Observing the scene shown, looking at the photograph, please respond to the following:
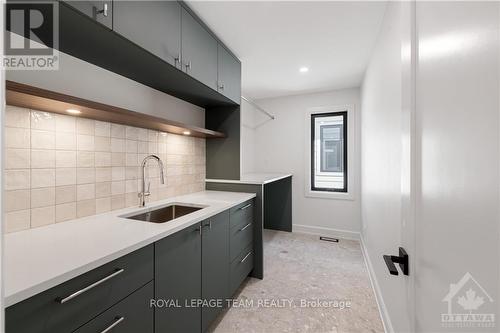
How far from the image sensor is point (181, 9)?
1521mm

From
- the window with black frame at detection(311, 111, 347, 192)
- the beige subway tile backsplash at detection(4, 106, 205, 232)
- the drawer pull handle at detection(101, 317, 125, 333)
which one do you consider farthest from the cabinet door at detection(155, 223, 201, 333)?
the window with black frame at detection(311, 111, 347, 192)

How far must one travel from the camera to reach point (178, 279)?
1216mm

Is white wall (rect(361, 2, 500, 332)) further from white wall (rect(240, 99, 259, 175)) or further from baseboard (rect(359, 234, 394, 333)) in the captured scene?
white wall (rect(240, 99, 259, 175))

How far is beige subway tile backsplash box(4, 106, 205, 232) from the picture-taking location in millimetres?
1071

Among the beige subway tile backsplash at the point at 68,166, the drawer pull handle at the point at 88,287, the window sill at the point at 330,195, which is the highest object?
the beige subway tile backsplash at the point at 68,166

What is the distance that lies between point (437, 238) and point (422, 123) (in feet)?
1.04

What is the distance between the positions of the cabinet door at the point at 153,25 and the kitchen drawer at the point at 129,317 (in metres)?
1.28

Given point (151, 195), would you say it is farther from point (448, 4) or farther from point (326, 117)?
point (326, 117)

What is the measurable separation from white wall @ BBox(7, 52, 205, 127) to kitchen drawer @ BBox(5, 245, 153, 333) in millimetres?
1057

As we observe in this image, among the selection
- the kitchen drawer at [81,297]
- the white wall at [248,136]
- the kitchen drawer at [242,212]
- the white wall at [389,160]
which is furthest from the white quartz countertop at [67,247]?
the white wall at [248,136]

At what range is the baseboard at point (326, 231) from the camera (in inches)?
134

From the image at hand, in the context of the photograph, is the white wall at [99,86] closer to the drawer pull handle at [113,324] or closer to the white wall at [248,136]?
Answer: the drawer pull handle at [113,324]

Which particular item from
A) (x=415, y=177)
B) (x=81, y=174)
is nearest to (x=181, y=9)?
(x=81, y=174)

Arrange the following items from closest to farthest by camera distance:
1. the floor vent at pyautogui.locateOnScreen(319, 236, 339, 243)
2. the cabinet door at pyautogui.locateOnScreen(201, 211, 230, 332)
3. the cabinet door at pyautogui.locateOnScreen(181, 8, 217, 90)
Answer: the cabinet door at pyautogui.locateOnScreen(201, 211, 230, 332) < the cabinet door at pyautogui.locateOnScreen(181, 8, 217, 90) < the floor vent at pyautogui.locateOnScreen(319, 236, 339, 243)
